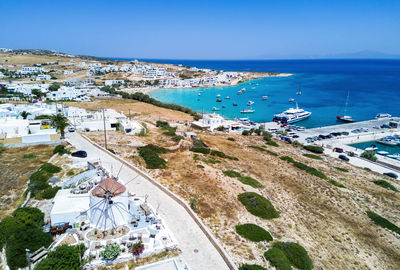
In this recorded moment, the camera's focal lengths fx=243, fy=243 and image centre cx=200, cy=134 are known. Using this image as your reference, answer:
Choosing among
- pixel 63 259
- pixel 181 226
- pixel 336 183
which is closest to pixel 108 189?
pixel 63 259

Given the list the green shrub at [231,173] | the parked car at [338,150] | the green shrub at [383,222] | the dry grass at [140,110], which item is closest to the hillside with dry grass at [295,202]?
the green shrub at [383,222]

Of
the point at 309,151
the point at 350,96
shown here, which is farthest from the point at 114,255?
the point at 350,96

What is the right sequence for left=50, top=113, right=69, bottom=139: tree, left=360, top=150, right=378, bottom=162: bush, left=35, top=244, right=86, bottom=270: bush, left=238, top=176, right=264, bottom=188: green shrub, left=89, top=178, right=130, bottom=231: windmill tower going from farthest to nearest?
left=360, top=150, right=378, bottom=162: bush
left=50, top=113, right=69, bottom=139: tree
left=238, top=176, right=264, bottom=188: green shrub
left=89, top=178, right=130, bottom=231: windmill tower
left=35, top=244, right=86, bottom=270: bush

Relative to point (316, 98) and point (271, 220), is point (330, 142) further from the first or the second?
point (316, 98)

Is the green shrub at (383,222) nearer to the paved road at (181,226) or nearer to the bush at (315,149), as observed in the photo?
the paved road at (181,226)

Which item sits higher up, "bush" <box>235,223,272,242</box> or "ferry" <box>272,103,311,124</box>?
"bush" <box>235,223,272,242</box>

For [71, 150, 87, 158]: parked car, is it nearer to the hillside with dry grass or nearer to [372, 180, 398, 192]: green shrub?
the hillside with dry grass

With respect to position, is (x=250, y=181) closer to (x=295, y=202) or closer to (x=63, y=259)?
(x=295, y=202)

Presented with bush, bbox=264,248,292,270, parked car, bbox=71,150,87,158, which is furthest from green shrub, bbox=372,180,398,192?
parked car, bbox=71,150,87,158
